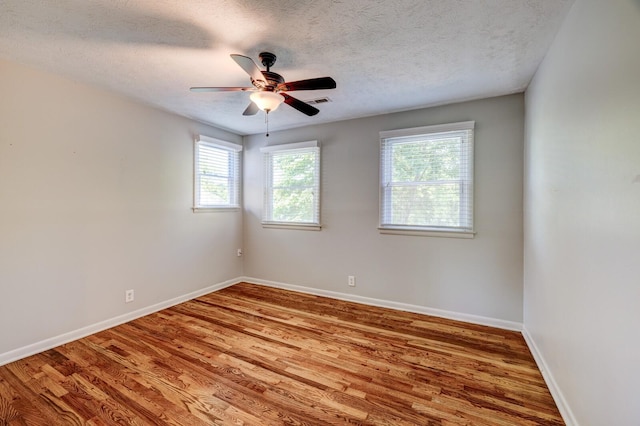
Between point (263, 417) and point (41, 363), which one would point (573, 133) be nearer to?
point (263, 417)

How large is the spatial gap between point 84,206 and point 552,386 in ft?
13.9

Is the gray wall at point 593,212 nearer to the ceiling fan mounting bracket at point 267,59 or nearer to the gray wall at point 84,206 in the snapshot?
the ceiling fan mounting bracket at point 267,59

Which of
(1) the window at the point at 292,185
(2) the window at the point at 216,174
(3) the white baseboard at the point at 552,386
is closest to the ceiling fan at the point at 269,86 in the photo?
(1) the window at the point at 292,185

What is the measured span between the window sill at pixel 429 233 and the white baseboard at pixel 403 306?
2.90 feet

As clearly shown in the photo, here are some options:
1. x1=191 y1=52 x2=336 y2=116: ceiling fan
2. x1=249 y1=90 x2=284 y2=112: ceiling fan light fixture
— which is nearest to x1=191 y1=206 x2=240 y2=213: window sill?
x1=191 y1=52 x2=336 y2=116: ceiling fan

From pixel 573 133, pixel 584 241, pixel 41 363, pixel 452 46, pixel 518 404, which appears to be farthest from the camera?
pixel 41 363

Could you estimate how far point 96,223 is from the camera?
2.94 metres

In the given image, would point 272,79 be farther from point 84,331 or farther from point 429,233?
point 84,331

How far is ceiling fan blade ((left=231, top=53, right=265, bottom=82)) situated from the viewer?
1.78 meters

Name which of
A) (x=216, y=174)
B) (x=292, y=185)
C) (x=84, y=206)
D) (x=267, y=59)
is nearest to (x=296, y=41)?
(x=267, y=59)

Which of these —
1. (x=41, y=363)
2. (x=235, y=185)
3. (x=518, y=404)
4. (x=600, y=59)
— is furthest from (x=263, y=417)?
(x=235, y=185)

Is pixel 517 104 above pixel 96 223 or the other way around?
above

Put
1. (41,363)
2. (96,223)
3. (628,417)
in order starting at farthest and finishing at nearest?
1. (96,223)
2. (41,363)
3. (628,417)

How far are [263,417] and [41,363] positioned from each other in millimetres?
2016
